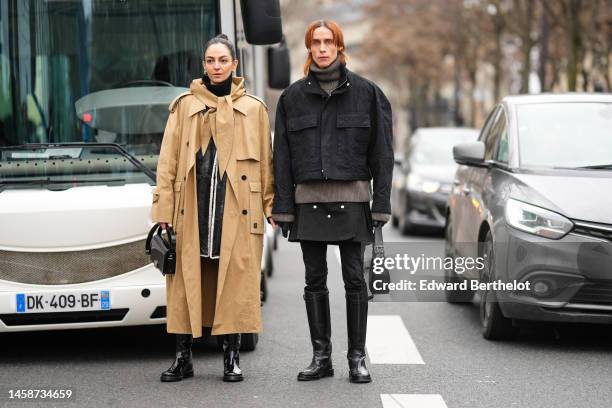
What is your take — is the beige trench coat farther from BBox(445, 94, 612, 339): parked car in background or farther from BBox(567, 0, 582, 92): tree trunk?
BBox(567, 0, 582, 92): tree trunk

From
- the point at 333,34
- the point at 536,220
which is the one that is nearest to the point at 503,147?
the point at 536,220

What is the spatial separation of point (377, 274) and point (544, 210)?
1.54 metres

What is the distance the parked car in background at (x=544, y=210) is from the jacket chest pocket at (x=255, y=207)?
192 centimetres

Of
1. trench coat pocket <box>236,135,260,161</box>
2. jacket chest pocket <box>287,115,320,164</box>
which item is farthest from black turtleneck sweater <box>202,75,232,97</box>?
jacket chest pocket <box>287,115,320,164</box>

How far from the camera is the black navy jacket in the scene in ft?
21.7

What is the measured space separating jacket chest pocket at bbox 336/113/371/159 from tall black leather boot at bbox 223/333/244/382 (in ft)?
4.06

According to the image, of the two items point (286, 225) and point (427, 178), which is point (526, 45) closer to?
point (427, 178)

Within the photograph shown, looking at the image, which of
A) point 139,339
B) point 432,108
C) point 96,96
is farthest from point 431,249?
point 432,108

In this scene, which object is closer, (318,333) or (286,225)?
Answer: (286,225)

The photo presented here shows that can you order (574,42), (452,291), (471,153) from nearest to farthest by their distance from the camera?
(471,153), (452,291), (574,42)

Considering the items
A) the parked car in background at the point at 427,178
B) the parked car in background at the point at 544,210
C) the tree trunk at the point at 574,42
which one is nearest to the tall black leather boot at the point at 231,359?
the parked car in background at the point at 544,210

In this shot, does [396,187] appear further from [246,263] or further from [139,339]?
[246,263]

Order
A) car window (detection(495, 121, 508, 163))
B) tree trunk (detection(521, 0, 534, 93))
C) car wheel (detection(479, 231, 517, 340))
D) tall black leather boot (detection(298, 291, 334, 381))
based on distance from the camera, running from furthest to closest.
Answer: tree trunk (detection(521, 0, 534, 93)) → car window (detection(495, 121, 508, 163)) → car wheel (detection(479, 231, 517, 340)) → tall black leather boot (detection(298, 291, 334, 381))

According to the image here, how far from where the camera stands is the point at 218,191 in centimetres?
676
